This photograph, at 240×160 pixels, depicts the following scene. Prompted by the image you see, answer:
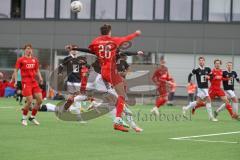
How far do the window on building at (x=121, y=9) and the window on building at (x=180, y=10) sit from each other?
Result: 325cm

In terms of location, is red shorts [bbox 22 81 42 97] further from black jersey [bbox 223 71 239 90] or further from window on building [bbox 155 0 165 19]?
window on building [bbox 155 0 165 19]

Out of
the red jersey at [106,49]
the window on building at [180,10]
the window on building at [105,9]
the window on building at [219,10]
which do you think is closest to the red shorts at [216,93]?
the red jersey at [106,49]

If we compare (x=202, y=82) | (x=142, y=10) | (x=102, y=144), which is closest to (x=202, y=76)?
(x=202, y=82)

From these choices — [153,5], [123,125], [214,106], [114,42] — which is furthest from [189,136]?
[153,5]

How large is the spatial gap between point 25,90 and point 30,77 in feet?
1.29

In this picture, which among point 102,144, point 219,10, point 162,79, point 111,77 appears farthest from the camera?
point 219,10

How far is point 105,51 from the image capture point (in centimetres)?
1512

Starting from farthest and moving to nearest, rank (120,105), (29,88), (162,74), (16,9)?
(16,9)
(162,74)
(29,88)
(120,105)

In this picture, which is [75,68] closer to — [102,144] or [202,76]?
[202,76]

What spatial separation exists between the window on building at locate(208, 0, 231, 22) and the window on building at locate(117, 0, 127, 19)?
578 centimetres

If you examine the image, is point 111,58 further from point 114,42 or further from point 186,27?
point 186,27

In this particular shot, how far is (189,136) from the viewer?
15.7 metres

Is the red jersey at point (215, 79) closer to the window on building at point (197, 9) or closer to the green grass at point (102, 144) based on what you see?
the green grass at point (102, 144)

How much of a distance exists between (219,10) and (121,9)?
6.61 metres
